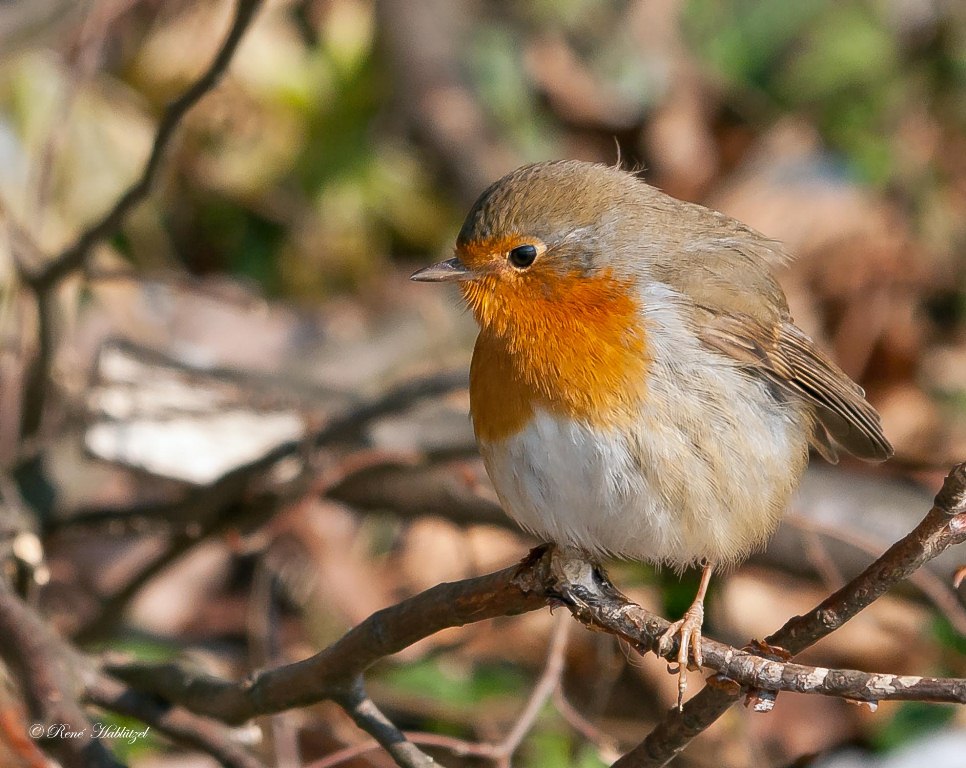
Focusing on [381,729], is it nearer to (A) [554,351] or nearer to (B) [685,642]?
(B) [685,642]

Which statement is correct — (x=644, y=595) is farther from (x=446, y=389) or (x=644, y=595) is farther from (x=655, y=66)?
(x=655, y=66)

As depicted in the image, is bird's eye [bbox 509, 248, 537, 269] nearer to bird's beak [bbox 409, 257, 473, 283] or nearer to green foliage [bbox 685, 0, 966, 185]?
bird's beak [bbox 409, 257, 473, 283]


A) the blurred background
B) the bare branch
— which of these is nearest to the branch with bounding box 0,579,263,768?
the bare branch

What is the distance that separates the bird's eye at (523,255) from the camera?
245cm

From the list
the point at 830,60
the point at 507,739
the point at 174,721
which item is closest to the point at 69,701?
the point at 174,721

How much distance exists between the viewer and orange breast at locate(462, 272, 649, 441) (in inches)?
89.0

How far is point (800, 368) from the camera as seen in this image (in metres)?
2.62

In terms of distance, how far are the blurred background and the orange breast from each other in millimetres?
725

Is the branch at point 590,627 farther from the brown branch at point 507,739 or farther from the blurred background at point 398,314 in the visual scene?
the blurred background at point 398,314

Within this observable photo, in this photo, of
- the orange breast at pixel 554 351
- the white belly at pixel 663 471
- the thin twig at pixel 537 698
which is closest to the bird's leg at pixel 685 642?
the white belly at pixel 663 471

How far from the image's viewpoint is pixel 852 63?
602 centimetres

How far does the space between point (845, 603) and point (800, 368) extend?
3.32 ft

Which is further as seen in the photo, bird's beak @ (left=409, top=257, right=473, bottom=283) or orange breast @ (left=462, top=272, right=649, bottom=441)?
bird's beak @ (left=409, top=257, right=473, bottom=283)

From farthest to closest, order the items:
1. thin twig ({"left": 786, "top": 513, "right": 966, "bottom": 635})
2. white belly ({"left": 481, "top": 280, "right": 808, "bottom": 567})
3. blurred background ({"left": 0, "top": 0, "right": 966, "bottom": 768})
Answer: blurred background ({"left": 0, "top": 0, "right": 966, "bottom": 768}) < thin twig ({"left": 786, "top": 513, "right": 966, "bottom": 635}) < white belly ({"left": 481, "top": 280, "right": 808, "bottom": 567})
